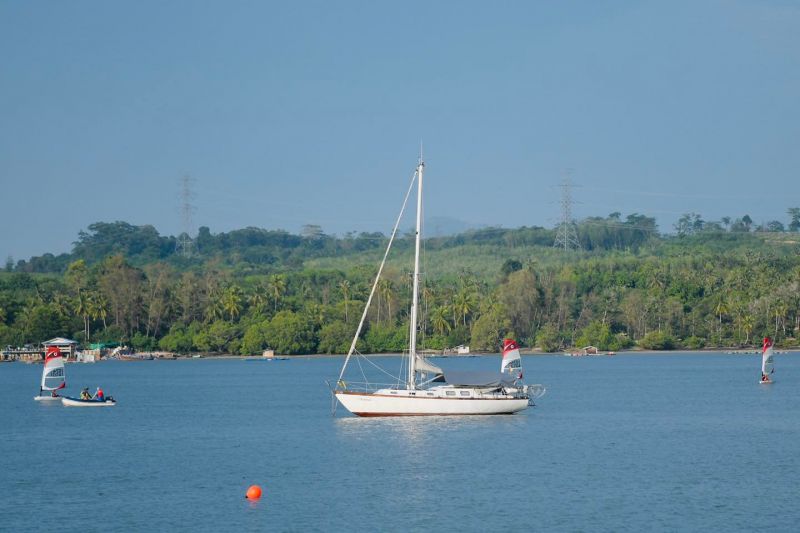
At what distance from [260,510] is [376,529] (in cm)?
574

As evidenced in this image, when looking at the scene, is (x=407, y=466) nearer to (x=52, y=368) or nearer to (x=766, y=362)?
(x=52, y=368)

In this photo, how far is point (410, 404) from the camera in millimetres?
69312

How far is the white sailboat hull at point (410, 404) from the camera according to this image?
227ft

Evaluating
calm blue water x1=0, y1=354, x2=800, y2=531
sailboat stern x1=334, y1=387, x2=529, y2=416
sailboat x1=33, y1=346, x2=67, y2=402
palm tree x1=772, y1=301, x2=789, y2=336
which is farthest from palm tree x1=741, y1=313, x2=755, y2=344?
sailboat stern x1=334, y1=387, x2=529, y2=416

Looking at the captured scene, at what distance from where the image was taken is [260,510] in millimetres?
44500

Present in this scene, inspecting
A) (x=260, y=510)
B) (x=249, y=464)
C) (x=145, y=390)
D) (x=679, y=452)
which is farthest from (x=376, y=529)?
(x=145, y=390)

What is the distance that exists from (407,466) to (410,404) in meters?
15.1

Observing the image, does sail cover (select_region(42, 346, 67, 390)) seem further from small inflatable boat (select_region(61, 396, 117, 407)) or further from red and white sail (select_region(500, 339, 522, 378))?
red and white sail (select_region(500, 339, 522, 378))

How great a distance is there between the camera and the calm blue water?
42812mm

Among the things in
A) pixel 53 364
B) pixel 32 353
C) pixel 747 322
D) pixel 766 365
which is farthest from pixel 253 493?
pixel 747 322

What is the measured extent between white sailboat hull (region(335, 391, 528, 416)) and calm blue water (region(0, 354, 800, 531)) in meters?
0.76

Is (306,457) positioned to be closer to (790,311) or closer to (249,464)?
(249,464)

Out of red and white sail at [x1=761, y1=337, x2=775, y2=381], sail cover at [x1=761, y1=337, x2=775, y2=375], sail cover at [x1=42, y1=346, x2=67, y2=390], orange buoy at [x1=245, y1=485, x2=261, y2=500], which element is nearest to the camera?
orange buoy at [x1=245, y1=485, x2=261, y2=500]

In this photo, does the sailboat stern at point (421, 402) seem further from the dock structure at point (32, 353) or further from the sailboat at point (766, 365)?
the dock structure at point (32, 353)
